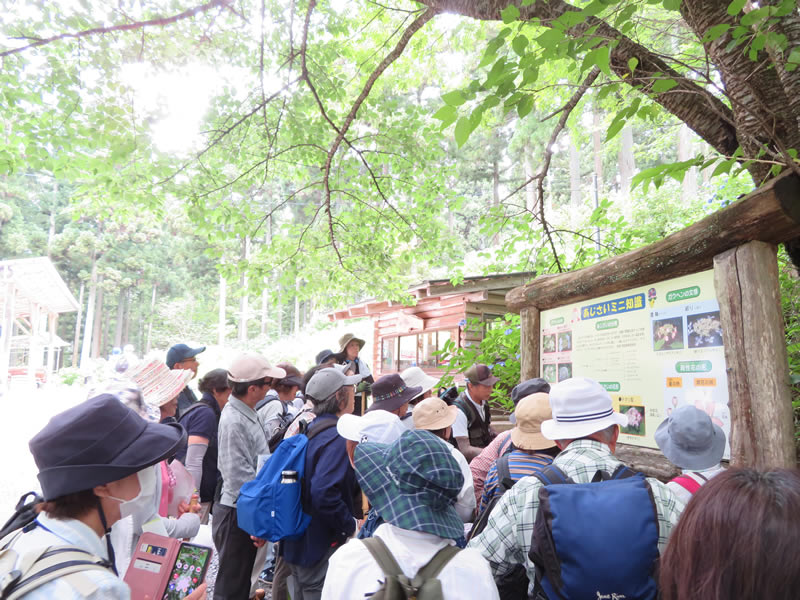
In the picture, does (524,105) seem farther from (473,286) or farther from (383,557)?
(473,286)

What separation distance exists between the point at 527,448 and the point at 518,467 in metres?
0.14

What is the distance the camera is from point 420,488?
1764mm

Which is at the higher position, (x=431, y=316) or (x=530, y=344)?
(x=431, y=316)

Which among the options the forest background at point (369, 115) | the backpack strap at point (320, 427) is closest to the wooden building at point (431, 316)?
the forest background at point (369, 115)

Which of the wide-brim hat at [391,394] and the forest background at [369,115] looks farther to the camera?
the wide-brim hat at [391,394]

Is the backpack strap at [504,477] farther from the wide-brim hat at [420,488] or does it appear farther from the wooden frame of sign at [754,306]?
the wooden frame of sign at [754,306]

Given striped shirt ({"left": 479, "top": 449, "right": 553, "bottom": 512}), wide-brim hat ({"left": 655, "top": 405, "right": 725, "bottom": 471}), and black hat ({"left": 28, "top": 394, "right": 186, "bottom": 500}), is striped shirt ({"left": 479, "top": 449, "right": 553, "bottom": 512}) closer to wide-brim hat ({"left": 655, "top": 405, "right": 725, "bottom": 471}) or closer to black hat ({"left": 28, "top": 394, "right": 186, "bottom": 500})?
wide-brim hat ({"left": 655, "top": 405, "right": 725, "bottom": 471})

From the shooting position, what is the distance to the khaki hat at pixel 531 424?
2.84m

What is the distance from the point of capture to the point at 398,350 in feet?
56.3

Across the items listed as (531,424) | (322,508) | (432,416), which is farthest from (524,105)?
(322,508)

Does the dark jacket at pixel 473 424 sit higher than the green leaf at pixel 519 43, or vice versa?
the green leaf at pixel 519 43

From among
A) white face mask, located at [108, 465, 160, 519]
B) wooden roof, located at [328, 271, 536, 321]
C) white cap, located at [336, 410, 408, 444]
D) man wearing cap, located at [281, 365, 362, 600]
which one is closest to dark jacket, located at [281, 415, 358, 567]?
man wearing cap, located at [281, 365, 362, 600]

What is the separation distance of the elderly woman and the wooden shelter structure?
21317 millimetres

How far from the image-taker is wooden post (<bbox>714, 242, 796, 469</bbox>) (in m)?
2.52
